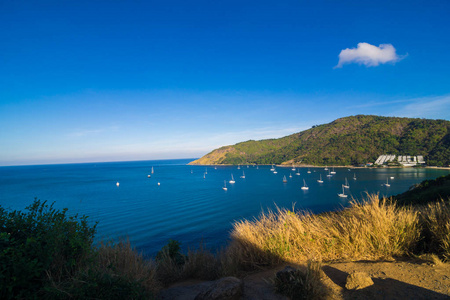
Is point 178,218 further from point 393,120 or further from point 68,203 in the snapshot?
point 393,120

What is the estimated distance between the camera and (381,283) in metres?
3.25

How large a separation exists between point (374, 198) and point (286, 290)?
3717mm

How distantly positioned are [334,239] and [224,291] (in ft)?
9.56

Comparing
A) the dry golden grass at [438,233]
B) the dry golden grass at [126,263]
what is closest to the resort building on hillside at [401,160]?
the dry golden grass at [438,233]

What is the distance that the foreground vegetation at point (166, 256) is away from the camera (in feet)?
9.02

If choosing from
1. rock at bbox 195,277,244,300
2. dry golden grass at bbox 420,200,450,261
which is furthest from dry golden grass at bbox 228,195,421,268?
rock at bbox 195,277,244,300

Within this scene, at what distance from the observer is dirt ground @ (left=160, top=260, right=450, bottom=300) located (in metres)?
2.98

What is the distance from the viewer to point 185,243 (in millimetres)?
21188

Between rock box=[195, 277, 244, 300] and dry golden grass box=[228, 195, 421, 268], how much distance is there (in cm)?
150

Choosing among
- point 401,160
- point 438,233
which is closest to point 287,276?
point 438,233

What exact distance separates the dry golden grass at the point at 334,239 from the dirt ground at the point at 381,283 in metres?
0.42

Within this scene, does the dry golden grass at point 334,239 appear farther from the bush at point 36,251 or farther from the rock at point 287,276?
the bush at point 36,251

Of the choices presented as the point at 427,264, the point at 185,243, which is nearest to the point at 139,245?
the point at 185,243

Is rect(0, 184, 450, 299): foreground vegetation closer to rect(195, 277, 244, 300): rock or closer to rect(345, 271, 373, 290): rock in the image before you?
rect(345, 271, 373, 290): rock
